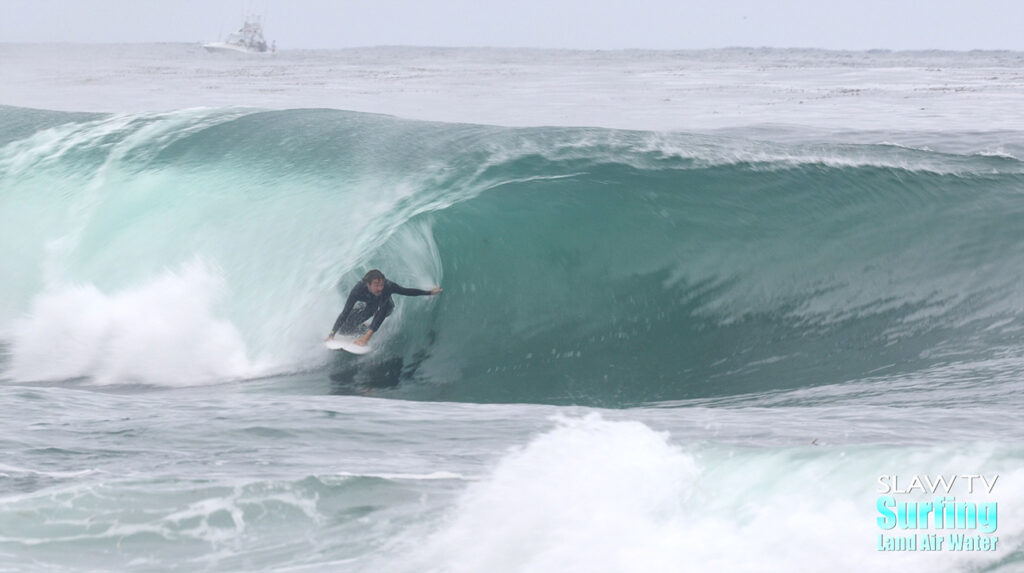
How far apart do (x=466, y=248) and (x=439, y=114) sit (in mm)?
11469

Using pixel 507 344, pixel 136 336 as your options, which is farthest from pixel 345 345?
pixel 136 336

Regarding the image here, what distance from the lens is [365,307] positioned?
10.4 meters

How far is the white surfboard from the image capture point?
1038 centimetres

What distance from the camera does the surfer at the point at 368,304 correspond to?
1030cm

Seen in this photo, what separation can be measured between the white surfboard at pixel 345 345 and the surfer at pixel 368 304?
1.4 inches

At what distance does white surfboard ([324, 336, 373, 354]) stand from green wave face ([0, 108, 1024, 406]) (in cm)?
16

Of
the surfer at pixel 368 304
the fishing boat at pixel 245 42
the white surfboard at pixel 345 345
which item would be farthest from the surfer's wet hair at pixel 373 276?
the fishing boat at pixel 245 42

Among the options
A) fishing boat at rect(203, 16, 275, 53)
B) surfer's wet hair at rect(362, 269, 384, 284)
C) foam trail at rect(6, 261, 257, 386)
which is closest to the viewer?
surfer's wet hair at rect(362, 269, 384, 284)

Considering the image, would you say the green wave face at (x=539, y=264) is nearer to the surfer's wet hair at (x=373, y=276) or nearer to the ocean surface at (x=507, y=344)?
the ocean surface at (x=507, y=344)

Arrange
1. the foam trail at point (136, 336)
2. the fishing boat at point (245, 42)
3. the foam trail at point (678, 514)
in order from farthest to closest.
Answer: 1. the fishing boat at point (245, 42)
2. the foam trail at point (136, 336)
3. the foam trail at point (678, 514)

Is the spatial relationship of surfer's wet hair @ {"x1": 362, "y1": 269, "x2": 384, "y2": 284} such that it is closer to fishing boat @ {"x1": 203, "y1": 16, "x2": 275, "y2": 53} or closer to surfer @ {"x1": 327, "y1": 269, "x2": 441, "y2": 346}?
surfer @ {"x1": 327, "y1": 269, "x2": 441, "y2": 346}

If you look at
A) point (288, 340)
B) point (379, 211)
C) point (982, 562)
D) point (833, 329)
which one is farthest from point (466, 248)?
point (982, 562)

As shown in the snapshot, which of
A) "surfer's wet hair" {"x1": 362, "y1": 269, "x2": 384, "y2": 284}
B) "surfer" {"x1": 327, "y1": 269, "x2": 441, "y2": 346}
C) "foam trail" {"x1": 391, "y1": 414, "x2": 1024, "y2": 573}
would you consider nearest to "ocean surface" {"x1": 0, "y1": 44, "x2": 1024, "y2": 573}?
"foam trail" {"x1": 391, "y1": 414, "x2": 1024, "y2": 573}

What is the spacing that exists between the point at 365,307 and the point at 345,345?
0.39 m
